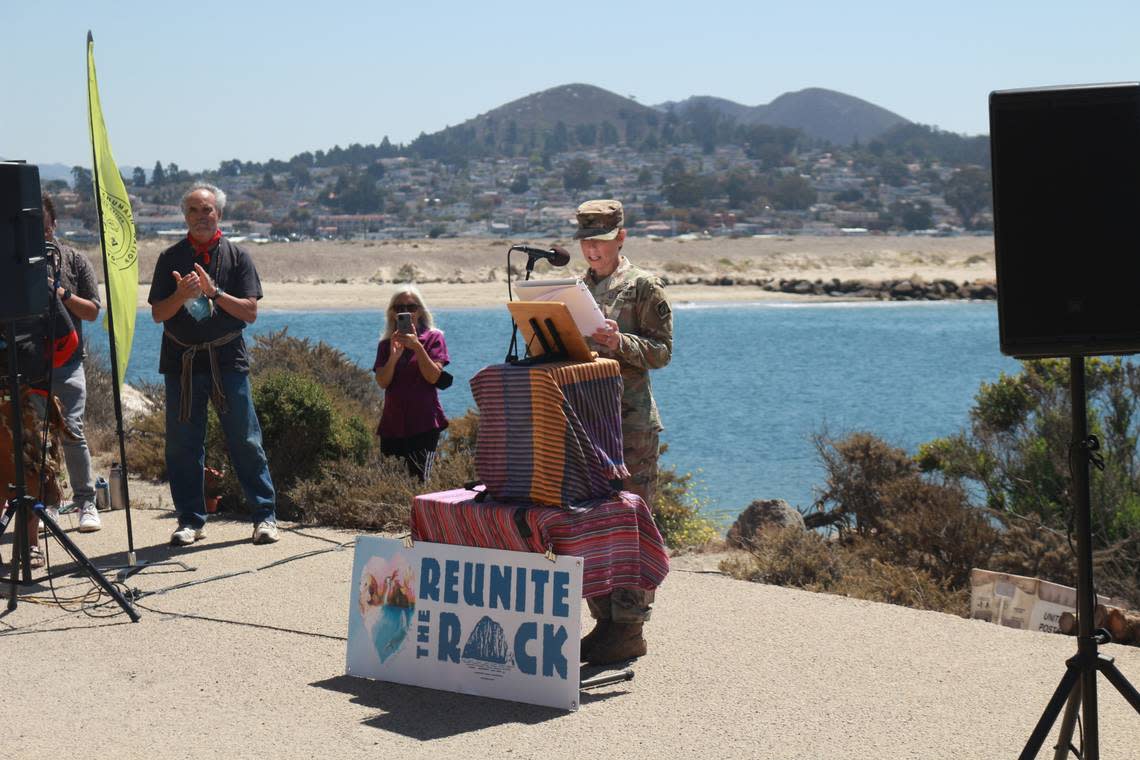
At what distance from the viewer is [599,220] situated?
6.10 m

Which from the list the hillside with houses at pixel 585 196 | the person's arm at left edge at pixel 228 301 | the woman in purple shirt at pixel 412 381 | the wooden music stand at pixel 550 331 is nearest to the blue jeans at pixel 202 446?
the person's arm at left edge at pixel 228 301

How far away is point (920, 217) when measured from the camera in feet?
466

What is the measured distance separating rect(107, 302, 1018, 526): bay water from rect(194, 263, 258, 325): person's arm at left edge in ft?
17.4

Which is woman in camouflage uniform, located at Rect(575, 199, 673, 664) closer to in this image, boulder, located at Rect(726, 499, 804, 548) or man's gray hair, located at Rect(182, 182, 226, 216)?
man's gray hair, located at Rect(182, 182, 226, 216)

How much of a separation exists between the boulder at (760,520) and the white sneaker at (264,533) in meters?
3.51

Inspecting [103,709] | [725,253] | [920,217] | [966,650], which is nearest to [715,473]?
[966,650]

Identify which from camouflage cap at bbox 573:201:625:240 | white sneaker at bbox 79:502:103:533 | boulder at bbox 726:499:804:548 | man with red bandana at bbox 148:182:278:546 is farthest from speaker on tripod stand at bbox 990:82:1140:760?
white sneaker at bbox 79:502:103:533

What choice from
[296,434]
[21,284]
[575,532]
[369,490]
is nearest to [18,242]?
[21,284]

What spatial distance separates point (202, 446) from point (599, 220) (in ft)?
12.0

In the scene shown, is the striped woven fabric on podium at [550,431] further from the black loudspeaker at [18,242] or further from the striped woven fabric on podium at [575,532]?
the black loudspeaker at [18,242]

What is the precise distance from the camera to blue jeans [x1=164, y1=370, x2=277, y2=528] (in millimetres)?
8422

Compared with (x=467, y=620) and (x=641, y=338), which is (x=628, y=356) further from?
(x=467, y=620)

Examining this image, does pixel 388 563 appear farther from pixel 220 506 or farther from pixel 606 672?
pixel 220 506

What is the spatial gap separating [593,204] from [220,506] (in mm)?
5123
